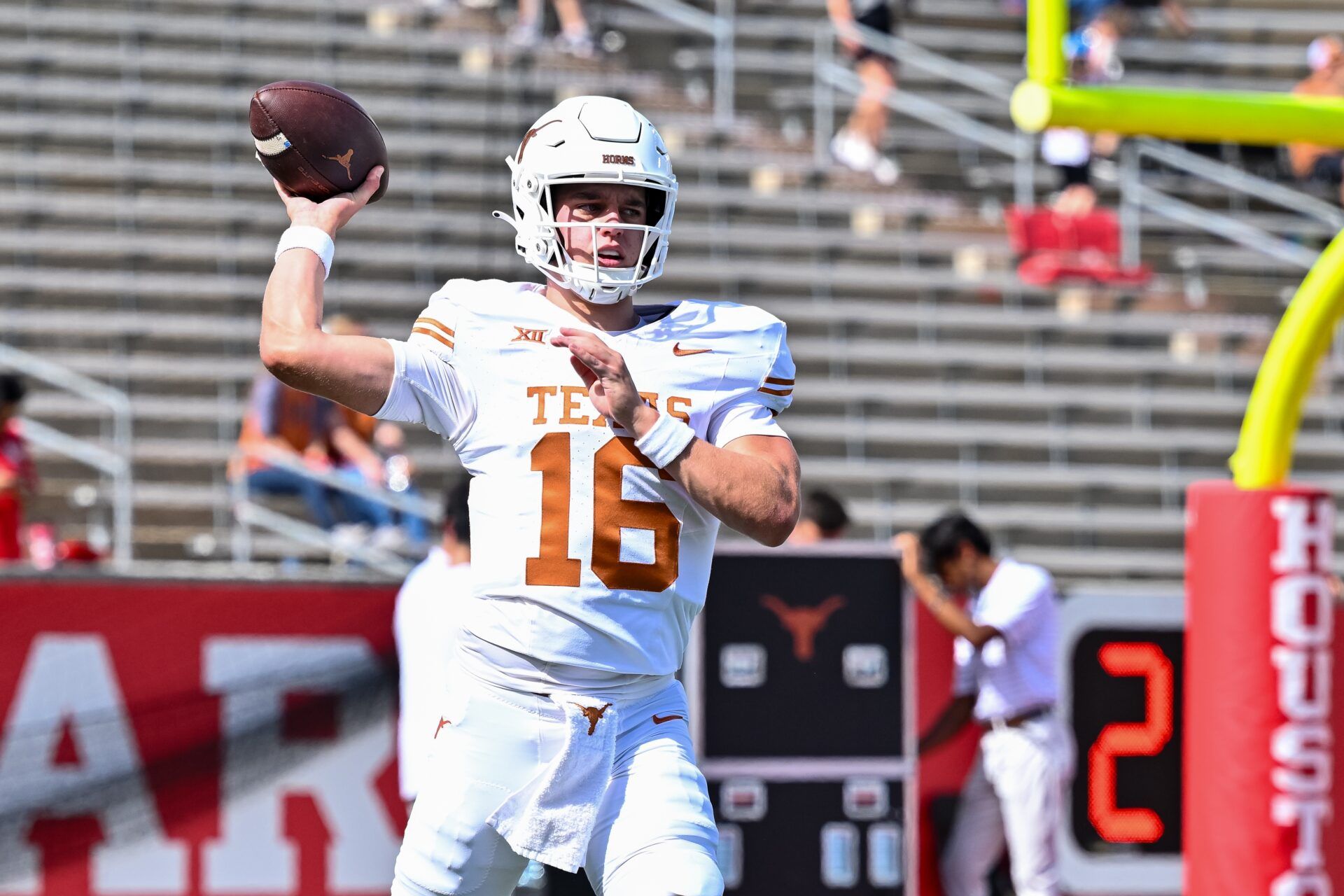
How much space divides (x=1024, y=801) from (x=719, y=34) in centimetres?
588

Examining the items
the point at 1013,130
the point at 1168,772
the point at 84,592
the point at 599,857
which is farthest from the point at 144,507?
the point at 599,857

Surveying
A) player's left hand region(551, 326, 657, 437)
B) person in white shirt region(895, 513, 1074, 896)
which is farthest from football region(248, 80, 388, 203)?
person in white shirt region(895, 513, 1074, 896)

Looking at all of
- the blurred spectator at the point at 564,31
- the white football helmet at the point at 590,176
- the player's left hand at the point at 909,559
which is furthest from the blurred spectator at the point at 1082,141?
the white football helmet at the point at 590,176

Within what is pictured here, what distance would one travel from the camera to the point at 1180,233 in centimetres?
1121

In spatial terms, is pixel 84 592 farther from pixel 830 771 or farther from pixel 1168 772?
pixel 1168 772

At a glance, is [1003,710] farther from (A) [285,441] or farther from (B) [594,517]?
(B) [594,517]

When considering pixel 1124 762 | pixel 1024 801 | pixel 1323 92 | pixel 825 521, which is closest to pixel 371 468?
pixel 825 521

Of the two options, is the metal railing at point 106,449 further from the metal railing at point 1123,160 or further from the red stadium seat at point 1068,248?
the red stadium seat at point 1068,248

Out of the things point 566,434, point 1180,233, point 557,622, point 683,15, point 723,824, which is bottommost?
point 723,824

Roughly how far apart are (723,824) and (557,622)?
3.09 m

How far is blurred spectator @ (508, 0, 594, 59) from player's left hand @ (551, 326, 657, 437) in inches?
323

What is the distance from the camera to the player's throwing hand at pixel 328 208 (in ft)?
10.2

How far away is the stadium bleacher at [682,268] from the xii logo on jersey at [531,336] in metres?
6.12

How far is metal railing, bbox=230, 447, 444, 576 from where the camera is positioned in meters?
7.62
